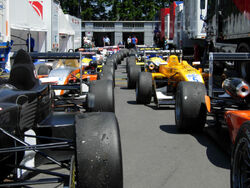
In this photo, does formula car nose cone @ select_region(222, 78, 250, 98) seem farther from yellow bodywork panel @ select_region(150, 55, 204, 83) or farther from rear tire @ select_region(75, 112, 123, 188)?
yellow bodywork panel @ select_region(150, 55, 204, 83)

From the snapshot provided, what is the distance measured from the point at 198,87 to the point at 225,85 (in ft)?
1.86

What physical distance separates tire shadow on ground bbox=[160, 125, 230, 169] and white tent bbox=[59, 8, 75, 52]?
1820cm

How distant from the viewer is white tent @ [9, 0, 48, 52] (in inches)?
588

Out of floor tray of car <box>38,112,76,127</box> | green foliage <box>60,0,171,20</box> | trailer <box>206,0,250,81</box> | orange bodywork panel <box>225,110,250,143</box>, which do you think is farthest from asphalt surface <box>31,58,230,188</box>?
green foliage <box>60,0,171,20</box>

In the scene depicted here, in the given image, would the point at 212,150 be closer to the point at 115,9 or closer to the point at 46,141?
the point at 46,141

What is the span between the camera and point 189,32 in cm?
1922

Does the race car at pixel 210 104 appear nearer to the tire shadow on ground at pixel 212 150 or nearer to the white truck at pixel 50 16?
the tire shadow on ground at pixel 212 150

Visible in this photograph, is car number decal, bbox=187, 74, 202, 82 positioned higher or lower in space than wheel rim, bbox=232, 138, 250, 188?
higher

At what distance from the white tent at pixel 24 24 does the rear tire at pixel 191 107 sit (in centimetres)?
961

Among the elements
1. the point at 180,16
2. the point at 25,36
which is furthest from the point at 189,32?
the point at 25,36

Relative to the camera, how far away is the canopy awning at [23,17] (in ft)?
48.6

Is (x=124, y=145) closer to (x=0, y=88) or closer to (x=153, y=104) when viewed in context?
(x=0, y=88)

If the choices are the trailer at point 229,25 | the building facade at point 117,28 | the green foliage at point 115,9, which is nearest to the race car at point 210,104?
the trailer at point 229,25

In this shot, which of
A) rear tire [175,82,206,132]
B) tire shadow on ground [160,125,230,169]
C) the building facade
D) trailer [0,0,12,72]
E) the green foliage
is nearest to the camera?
tire shadow on ground [160,125,230,169]
